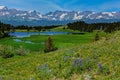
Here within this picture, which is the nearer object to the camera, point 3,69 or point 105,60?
point 105,60

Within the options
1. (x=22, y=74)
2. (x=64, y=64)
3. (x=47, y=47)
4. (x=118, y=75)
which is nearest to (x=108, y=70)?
(x=118, y=75)

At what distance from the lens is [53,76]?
1304cm

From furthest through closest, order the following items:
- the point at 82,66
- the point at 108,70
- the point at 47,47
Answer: the point at 47,47
the point at 82,66
the point at 108,70

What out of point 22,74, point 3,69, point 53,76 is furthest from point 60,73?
point 3,69

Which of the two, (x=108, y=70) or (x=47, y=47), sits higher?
(x=108, y=70)

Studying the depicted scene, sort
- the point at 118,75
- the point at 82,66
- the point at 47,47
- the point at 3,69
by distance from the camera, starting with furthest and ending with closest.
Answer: the point at 47,47 < the point at 3,69 < the point at 82,66 < the point at 118,75

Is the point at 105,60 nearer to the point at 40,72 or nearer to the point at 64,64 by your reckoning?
the point at 64,64

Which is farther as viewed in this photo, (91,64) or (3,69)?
(3,69)

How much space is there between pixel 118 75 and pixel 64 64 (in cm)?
399

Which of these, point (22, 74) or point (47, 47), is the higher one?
point (22, 74)

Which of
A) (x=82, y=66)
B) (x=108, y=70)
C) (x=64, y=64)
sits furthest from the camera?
(x=64, y=64)

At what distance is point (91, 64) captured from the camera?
46.0 ft

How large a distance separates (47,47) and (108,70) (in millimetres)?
87164

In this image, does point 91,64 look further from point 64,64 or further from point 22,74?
point 22,74
